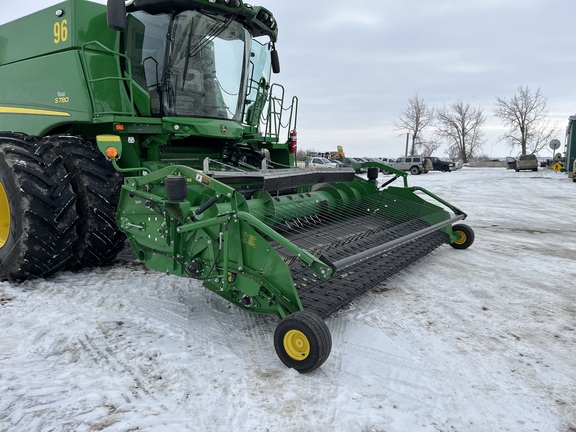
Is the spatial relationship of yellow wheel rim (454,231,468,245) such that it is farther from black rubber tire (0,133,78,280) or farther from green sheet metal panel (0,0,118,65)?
green sheet metal panel (0,0,118,65)

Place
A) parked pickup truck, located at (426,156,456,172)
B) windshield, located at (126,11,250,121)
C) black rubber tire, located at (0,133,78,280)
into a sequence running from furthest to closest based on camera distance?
parked pickup truck, located at (426,156,456,172) → windshield, located at (126,11,250,121) → black rubber tire, located at (0,133,78,280)

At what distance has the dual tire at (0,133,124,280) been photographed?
3.77 metres

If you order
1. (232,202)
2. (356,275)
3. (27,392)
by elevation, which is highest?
(232,202)

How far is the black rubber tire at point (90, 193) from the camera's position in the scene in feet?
13.0

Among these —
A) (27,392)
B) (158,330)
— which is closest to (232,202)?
(158,330)

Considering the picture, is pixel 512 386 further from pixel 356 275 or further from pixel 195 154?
pixel 195 154

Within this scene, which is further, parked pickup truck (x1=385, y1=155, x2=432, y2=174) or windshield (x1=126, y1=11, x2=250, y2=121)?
parked pickup truck (x1=385, y1=155, x2=432, y2=174)

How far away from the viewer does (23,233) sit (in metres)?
3.75

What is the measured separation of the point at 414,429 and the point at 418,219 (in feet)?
11.3

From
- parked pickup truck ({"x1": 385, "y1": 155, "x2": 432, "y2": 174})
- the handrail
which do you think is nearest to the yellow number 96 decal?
the handrail

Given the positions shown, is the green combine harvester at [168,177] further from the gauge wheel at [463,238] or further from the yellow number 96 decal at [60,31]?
the gauge wheel at [463,238]

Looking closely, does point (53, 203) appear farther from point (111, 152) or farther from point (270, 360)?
point (270, 360)

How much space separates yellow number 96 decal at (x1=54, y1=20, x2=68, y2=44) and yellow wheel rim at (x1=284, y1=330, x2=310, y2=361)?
11.9ft

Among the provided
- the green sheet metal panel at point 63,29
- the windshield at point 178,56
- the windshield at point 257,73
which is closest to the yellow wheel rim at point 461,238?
the windshield at point 257,73
